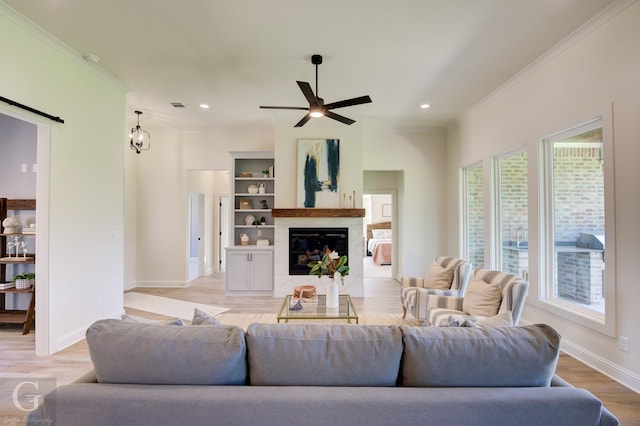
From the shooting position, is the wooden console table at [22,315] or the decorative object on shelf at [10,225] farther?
the decorative object on shelf at [10,225]

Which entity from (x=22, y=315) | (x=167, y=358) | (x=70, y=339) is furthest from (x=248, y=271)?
(x=167, y=358)

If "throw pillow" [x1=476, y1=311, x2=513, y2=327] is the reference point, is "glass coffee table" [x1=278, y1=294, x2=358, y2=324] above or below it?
below

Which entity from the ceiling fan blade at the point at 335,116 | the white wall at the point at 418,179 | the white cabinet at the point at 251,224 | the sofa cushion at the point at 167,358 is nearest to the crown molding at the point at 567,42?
the white wall at the point at 418,179

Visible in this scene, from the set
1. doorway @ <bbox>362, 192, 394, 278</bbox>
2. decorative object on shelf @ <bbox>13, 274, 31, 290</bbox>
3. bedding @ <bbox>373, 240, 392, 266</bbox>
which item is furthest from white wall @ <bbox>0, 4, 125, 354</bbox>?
bedding @ <bbox>373, 240, 392, 266</bbox>

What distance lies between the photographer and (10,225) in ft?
12.8

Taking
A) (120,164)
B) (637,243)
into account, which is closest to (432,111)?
(637,243)

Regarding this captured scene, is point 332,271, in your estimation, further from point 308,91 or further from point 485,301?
point 308,91

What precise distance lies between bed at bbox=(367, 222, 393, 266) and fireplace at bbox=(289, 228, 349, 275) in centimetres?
292

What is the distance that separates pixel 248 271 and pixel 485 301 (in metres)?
4.01

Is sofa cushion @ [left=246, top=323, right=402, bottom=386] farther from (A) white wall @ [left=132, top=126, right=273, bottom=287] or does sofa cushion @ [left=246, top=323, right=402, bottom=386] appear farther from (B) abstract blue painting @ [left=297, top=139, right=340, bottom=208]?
(A) white wall @ [left=132, top=126, right=273, bottom=287]

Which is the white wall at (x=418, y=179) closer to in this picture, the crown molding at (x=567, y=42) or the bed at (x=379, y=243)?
the bed at (x=379, y=243)

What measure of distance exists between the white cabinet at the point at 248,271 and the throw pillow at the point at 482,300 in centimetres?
356

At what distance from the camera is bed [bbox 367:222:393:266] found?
8953mm

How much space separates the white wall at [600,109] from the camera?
8.44 ft
